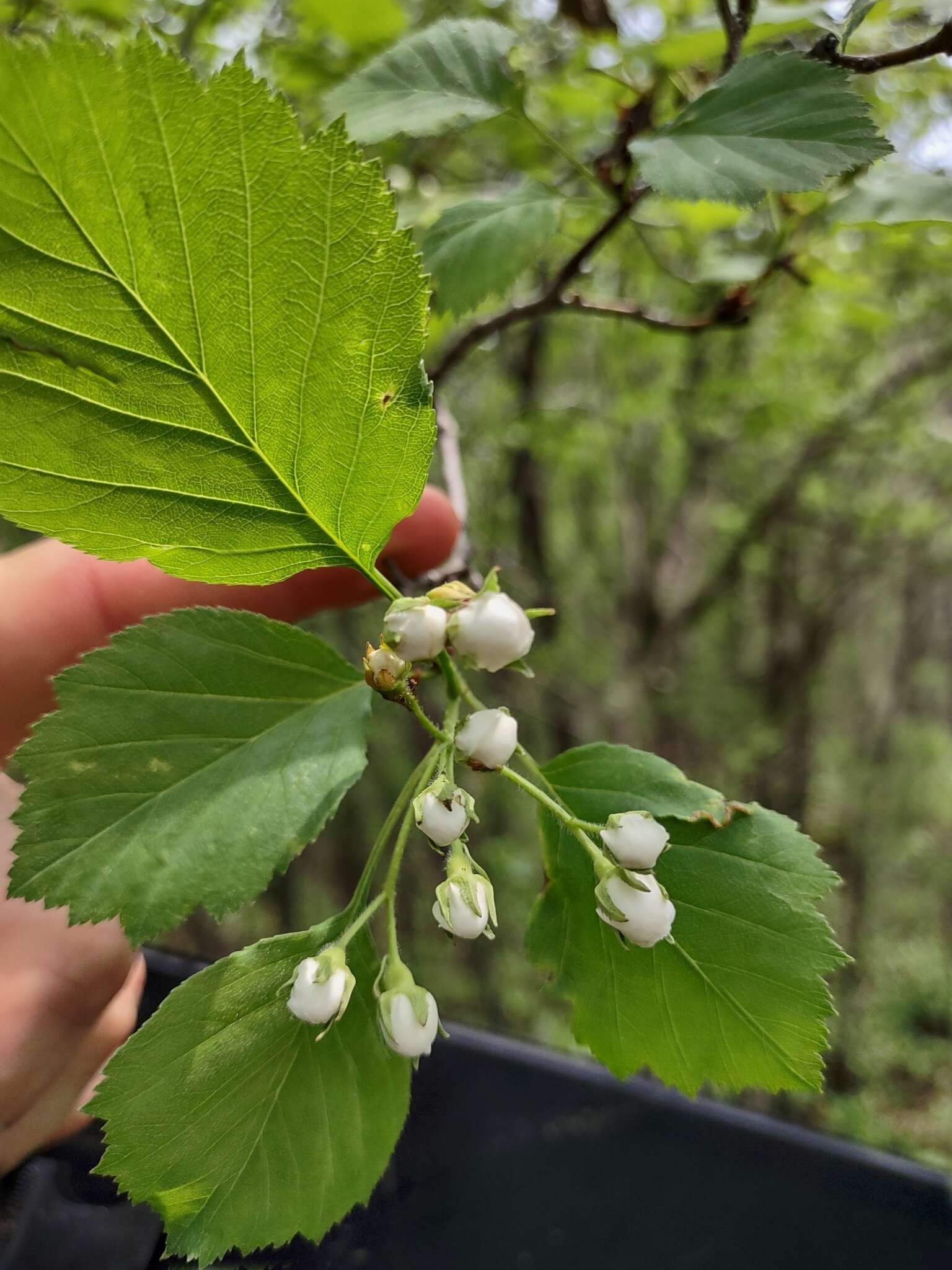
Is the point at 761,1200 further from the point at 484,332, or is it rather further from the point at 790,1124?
the point at 484,332

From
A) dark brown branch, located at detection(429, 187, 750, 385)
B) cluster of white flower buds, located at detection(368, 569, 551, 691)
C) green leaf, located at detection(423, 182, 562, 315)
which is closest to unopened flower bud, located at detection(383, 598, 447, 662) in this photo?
cluster of white flower buds, located at detection(368, 569, 551, 691)

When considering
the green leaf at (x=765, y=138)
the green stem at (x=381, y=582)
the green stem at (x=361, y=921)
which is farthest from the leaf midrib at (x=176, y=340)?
the green leaf at (x=765, y=138)

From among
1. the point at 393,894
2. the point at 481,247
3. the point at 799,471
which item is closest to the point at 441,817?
the point at 393,894

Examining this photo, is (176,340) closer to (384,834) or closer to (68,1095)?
(384,834)

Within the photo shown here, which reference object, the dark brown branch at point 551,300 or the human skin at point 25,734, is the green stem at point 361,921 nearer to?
the human skin at point 25,734

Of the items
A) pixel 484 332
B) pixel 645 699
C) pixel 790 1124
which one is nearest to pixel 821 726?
pixel 645 699
